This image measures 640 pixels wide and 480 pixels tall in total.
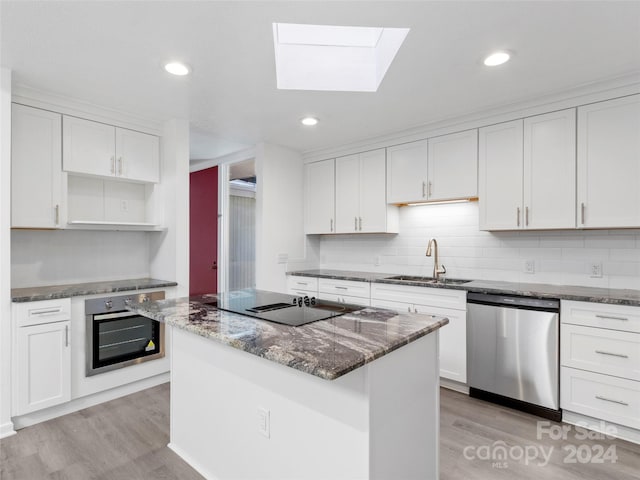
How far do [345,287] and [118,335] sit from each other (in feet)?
7.14

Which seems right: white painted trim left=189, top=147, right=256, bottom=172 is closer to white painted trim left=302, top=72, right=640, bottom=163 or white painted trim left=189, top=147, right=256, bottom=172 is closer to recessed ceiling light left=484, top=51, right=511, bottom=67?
white painted trim left=302, top=72, right=640, bottom=163

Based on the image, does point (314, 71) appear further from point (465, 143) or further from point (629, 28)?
point (629, 28)

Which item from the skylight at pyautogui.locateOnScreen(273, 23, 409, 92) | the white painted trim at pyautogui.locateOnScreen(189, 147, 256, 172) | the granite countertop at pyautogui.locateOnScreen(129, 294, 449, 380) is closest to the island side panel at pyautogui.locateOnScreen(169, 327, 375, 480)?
the granite countertop at pyautogui.locateOnScreen(129, 294, 449, 380)

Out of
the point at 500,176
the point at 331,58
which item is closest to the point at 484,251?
the point at 500,176

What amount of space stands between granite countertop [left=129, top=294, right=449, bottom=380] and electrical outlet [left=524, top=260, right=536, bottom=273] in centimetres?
187

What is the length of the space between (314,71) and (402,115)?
1.00 m

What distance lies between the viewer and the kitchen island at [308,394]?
1.28 meters

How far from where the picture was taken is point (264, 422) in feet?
5.31

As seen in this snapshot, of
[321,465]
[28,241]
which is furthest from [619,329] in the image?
[28,241]

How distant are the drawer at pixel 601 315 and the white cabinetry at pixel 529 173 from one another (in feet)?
2.12

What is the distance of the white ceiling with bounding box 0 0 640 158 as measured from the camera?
1775 mm

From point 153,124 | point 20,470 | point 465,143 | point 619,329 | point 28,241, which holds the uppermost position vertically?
point 153,124

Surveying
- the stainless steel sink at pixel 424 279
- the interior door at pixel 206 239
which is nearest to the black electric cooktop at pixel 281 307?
the stainless steel sink at pixel 424 279

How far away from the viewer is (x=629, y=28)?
1.93 metres
